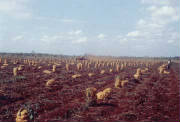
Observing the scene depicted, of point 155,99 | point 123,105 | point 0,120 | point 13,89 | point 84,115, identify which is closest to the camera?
point 0,120

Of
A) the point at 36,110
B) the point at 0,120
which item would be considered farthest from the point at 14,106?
the point at 0,120

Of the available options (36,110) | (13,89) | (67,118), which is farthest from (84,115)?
(13,89)

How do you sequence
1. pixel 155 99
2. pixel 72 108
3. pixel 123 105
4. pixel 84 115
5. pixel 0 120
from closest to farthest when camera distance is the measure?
pixel 0 120 < pixel 84 115 < pixel 72 108 < pixel 123 105 < pixel 155 99

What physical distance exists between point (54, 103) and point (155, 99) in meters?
7.33

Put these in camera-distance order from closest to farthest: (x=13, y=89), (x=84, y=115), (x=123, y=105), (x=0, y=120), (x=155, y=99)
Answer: (x=0, y=120), (x=84, y=115), (x=123, y=105), (x=155, y=99), (x=13, y=89)

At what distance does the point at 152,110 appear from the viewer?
11891 mm

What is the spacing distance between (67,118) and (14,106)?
4067 millimetres

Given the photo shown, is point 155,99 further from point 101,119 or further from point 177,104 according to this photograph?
point 101,119

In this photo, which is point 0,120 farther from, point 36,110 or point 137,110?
point 137,110

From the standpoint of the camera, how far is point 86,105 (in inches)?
486

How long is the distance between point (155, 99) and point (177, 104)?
1.70 meters

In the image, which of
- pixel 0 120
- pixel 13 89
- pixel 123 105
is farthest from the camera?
pixel 13 89

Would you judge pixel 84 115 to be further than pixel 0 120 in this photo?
Yes

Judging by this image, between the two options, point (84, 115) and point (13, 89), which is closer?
point (84, 115)
